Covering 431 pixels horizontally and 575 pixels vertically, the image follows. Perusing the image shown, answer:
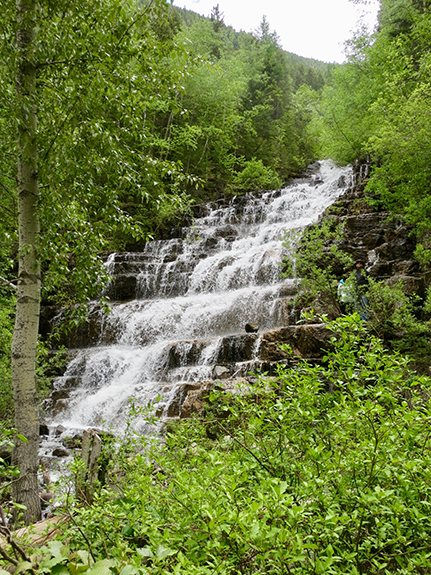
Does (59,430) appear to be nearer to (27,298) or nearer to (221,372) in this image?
(221,372)

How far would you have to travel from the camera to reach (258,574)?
1260mm

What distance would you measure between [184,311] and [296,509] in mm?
12290

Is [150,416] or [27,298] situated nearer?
[27,298]

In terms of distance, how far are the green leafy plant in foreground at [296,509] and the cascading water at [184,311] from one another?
14.9 feet

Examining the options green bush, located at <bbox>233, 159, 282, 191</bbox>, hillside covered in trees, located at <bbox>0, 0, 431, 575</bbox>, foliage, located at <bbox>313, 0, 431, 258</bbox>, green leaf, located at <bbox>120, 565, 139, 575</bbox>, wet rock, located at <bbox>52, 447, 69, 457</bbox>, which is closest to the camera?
green leaf, located at <bbox>120, 565, 139, 575</bbox>

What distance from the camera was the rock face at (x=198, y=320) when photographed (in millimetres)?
9375

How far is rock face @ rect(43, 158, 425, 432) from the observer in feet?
30.8

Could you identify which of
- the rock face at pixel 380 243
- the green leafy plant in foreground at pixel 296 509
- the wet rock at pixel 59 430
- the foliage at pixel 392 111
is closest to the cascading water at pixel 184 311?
the wet rock at pixel 59 430

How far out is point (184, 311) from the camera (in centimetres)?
1362

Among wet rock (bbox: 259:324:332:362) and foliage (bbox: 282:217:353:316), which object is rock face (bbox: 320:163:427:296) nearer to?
foliage (bbox: 282:217:353:316)

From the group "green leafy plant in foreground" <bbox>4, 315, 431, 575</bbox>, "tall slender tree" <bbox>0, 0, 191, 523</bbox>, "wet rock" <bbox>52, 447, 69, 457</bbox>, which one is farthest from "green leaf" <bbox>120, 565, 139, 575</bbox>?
"wet rock" <bbox>52, 447, 69, 457</bbox>

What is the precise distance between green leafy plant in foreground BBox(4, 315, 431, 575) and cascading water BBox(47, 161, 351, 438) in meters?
4.54

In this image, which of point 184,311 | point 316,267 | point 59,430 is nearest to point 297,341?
point 316,267

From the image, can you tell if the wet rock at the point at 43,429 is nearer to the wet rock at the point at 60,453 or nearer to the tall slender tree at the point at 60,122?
the wet rock at the point at 60,453
